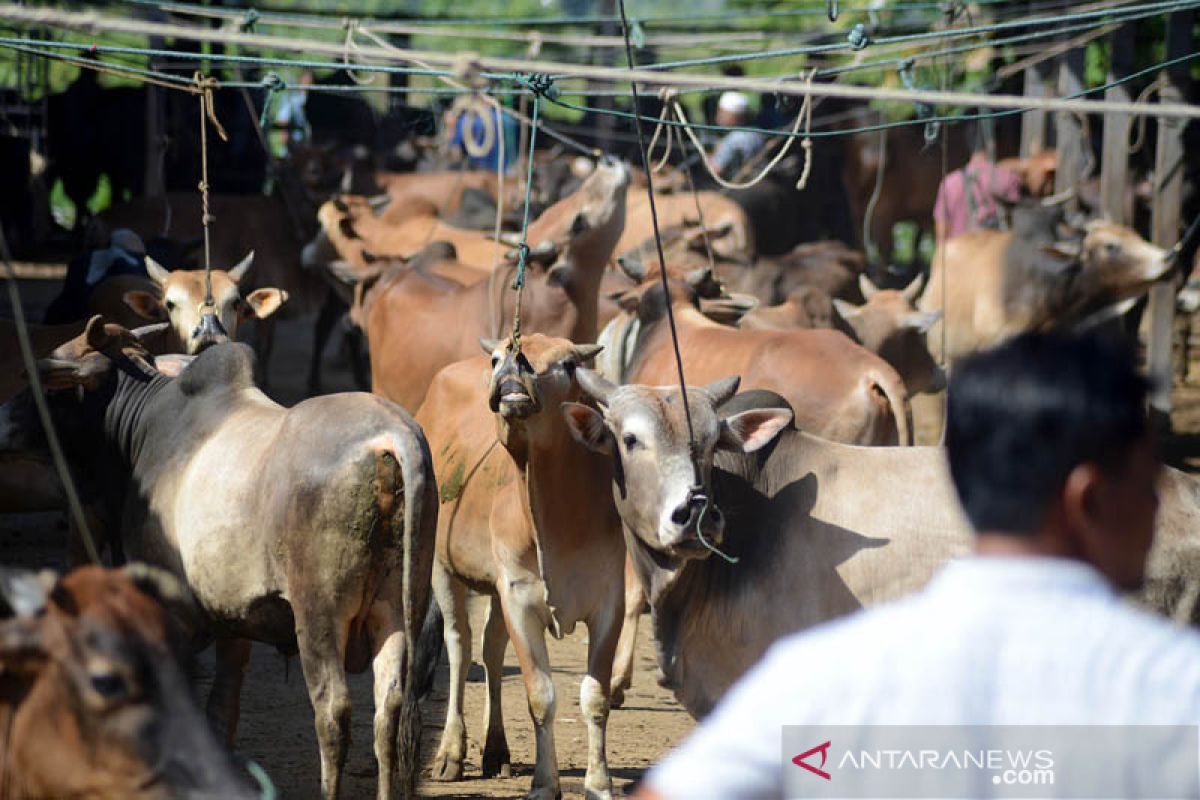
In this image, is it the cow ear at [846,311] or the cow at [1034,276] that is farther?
the cow at [1034,276]

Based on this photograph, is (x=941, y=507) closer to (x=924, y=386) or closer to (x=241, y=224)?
(x=924, y=386)

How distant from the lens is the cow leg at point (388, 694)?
5.05 metres

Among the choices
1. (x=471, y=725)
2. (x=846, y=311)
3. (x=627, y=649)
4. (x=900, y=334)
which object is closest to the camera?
(x=471, y=725)

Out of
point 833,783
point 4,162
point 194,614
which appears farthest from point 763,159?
point 833,783

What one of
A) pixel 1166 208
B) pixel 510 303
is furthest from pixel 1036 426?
pixel 1166 208

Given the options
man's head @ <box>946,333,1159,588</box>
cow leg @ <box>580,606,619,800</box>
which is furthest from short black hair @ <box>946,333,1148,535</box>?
cow leg @ <box>580,606,619,800</box>

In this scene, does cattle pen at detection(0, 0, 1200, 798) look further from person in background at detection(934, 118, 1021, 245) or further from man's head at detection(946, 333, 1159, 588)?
man's head at detection(946, 333, 1159, 588)

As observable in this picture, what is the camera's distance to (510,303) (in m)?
9.33

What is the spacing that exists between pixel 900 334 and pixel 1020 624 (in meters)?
7.43

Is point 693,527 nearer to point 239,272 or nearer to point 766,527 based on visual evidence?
point 766,527

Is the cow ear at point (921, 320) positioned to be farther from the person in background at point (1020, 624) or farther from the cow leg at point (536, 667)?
the person in background at point (1020, 624)

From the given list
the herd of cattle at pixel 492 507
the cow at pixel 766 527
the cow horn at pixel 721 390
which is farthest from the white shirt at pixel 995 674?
the cow horn at pixel 721 390

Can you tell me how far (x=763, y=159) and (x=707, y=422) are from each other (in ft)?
31.9

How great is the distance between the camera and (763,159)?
47.4 feet
